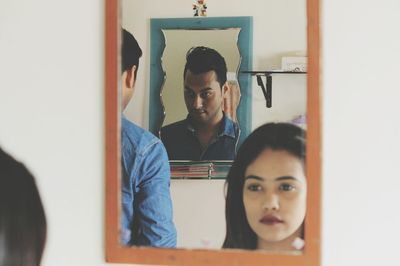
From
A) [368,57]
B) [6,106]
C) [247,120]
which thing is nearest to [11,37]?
[6,106]

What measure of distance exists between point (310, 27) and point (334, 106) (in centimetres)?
18

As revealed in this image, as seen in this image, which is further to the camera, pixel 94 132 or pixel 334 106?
pixel 94 132

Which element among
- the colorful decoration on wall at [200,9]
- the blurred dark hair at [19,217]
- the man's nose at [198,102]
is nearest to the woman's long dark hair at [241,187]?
the man's nose at [198,102]

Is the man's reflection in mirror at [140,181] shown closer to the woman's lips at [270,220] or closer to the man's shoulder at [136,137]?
the man's shoulder at [136,137]

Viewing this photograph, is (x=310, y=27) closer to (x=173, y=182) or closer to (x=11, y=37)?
(x=173, y=182)

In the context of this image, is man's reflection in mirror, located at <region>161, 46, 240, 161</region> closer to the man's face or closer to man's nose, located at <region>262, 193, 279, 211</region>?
the man's face

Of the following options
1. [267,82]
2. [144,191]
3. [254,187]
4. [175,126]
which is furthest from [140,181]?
[267,82]

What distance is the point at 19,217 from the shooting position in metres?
1.18

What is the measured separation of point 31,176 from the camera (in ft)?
3.92

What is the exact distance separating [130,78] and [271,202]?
430 millimetres

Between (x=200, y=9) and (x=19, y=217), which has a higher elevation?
(x=200, y=9)

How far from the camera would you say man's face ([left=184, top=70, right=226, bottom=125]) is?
1114 mm

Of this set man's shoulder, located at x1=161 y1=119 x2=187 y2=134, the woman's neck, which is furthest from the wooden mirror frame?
man's shoulder, located at x1=161 y1=119 x2=187 y2=134

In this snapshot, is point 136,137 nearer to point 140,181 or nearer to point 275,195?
point 140,181
